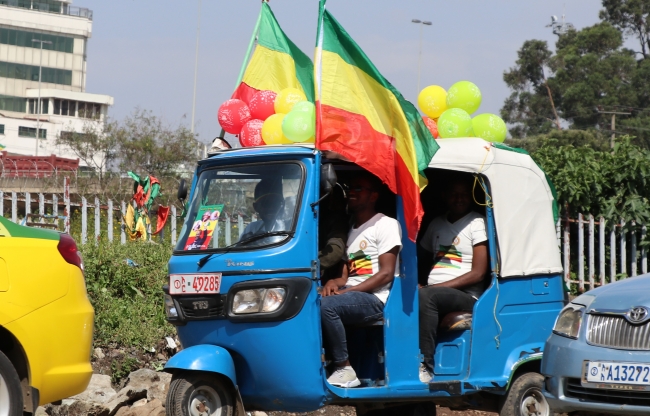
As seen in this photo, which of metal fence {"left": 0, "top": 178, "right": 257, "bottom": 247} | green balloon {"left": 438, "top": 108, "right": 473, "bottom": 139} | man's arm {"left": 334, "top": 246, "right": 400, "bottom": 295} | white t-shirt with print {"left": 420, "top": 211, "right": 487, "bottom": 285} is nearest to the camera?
man's arm {"left": 334, "top": 246, "right": 400, "bottom": 295}

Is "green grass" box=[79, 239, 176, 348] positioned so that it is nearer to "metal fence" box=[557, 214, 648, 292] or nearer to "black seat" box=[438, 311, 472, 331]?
"black seat" box=[438, 311, 472, 331]

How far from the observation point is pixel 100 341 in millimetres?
9531

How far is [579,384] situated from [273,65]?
13.4 feet

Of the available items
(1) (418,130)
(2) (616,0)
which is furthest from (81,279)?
(2) (616,0)

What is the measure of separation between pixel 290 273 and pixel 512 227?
2.29 m

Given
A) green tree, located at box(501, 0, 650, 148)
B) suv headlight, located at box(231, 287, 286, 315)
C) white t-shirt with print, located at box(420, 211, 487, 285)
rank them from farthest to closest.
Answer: green tree, located at box(501, 0, 650, 148), white t-shirt with print, located at box(420, 211, 487, 285), suv headlight, located at box(231, 287, 286, 315)

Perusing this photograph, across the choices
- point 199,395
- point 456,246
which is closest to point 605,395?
point 456,246

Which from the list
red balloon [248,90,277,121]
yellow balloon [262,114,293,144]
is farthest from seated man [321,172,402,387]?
red balloon [248,90,277,121]

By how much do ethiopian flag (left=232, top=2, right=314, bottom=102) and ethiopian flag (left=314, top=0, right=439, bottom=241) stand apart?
4.82 feet

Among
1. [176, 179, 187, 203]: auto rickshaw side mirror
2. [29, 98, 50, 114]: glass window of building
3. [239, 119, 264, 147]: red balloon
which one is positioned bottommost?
[176, 179, 187, 203]: auto rickshaw side mirror

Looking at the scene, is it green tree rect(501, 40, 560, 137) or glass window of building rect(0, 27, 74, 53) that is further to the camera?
glass window of building rect(0, 27, 74, 53)

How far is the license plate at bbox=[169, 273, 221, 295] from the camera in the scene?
6.02m

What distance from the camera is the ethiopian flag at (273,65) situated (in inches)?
311

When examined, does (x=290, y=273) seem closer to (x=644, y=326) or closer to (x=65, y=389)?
(x=65, y=389)
